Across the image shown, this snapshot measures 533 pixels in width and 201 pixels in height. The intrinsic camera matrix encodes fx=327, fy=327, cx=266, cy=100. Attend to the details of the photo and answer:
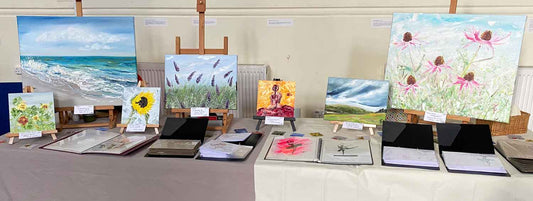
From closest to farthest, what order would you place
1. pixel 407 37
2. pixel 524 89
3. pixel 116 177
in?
pixel 116 177
pixel 407 37
pixel 524 89

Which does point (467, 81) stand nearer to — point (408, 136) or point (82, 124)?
point (408, 136)

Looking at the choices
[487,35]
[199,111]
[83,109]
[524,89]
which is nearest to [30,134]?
[83,109]

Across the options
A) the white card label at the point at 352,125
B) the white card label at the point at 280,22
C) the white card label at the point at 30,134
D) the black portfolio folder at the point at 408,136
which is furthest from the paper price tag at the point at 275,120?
the white card label at the point at 280,22

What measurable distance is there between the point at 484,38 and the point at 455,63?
161 millimetres

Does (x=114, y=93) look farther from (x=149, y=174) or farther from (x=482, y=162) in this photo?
(x=482, y=162)

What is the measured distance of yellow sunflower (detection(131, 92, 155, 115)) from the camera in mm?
1692

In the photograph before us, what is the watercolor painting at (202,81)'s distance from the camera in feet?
5.68

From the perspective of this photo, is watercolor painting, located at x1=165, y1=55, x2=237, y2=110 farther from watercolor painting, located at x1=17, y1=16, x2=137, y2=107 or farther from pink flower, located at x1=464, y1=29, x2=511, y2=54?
pink flower, located at x1=464, y1=29, x2=511, y2=54

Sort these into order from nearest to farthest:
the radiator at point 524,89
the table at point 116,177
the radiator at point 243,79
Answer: the table at point 116,177
the radiator at point 524,89
the radiator at point 243,79

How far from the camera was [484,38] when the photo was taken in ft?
5.03

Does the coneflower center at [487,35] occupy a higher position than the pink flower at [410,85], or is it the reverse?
the coneflower center at [487,35]

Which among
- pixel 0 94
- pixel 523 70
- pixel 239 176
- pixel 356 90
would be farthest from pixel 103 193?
pixel 523 70

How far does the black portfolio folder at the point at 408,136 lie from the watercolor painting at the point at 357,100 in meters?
0.17

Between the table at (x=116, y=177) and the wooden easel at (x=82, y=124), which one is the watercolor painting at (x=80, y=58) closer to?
the wooden easel at (x=82, y=124)
